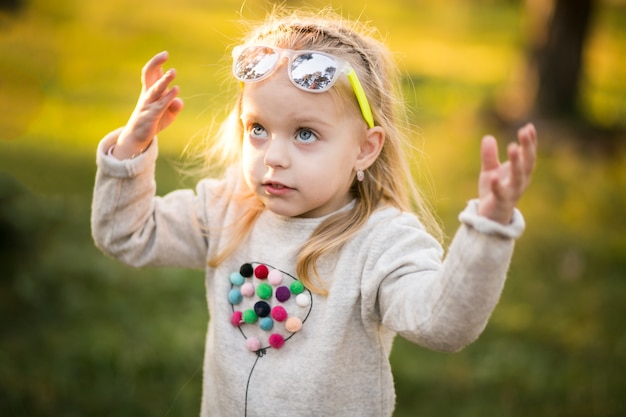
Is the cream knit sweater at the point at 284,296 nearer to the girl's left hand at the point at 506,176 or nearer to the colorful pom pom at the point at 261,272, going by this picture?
the colorful pom pom at the point at 261,272

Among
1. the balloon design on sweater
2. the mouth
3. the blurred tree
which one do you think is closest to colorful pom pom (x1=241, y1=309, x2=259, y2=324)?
the balloon design on sweater

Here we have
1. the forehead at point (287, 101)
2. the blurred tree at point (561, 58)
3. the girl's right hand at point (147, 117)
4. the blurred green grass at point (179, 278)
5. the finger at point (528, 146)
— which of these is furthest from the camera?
the blurred tree at point (561, 58)

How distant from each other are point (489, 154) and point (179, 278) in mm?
3370

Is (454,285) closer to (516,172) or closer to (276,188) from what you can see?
(516,172)

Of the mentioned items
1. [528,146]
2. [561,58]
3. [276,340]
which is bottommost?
[276,340]

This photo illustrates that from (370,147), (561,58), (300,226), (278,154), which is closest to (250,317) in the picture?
(300,226)

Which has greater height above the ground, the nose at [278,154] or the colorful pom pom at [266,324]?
the nose at [278,154]

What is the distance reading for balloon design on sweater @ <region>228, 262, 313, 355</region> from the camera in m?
2.08

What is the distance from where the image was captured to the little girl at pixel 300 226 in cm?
201

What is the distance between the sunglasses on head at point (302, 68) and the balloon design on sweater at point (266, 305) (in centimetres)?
53

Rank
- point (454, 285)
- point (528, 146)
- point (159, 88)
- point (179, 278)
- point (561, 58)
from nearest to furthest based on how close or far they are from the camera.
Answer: point (528, 146) < point (454, 285) < point (159, 88) < point (179, 278) < point (561, 58)

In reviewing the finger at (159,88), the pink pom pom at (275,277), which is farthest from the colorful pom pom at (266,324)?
the finger at (159,88)

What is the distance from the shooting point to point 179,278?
4695mm

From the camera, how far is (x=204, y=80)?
31.2 feet
